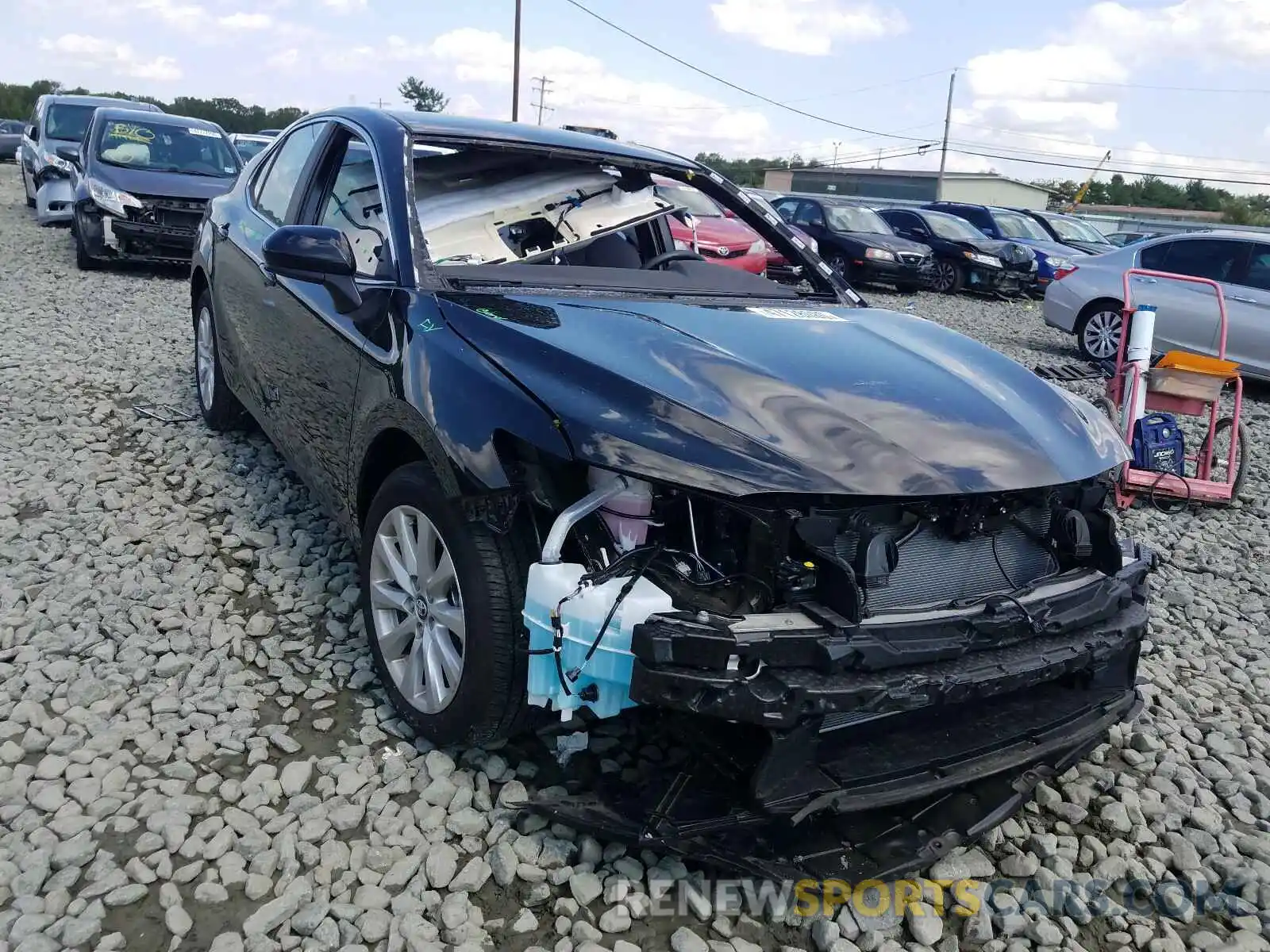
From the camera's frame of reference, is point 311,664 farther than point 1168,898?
Yes

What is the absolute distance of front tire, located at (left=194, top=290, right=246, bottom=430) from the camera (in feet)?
16.6

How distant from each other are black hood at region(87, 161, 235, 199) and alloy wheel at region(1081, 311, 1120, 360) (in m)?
9.45

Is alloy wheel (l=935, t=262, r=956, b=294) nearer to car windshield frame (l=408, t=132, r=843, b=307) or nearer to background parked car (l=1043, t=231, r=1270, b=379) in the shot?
background parked car (l=1043, t=231, r=1270, b=379)

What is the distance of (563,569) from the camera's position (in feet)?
7.17

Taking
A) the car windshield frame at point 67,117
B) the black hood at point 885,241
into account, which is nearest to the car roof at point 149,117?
the car windshield frame at point 67,117

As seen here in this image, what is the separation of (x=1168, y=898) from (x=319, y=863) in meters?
2.14

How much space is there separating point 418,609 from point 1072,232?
1866 cm

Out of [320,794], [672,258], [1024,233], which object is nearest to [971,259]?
[1024,233]

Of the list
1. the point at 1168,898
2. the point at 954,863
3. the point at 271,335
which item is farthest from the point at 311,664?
the point at 1168,898

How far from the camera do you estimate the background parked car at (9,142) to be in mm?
32031

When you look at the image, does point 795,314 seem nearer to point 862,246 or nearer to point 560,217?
point 560,217

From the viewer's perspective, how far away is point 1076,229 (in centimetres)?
1855

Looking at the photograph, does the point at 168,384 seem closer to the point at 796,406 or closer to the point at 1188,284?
the point at 796,406

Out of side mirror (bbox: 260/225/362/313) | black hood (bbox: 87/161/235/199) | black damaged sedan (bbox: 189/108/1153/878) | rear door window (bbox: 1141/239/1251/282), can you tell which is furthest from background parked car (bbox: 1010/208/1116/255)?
Result: side mirror (bbox: 260/225/362/313)
